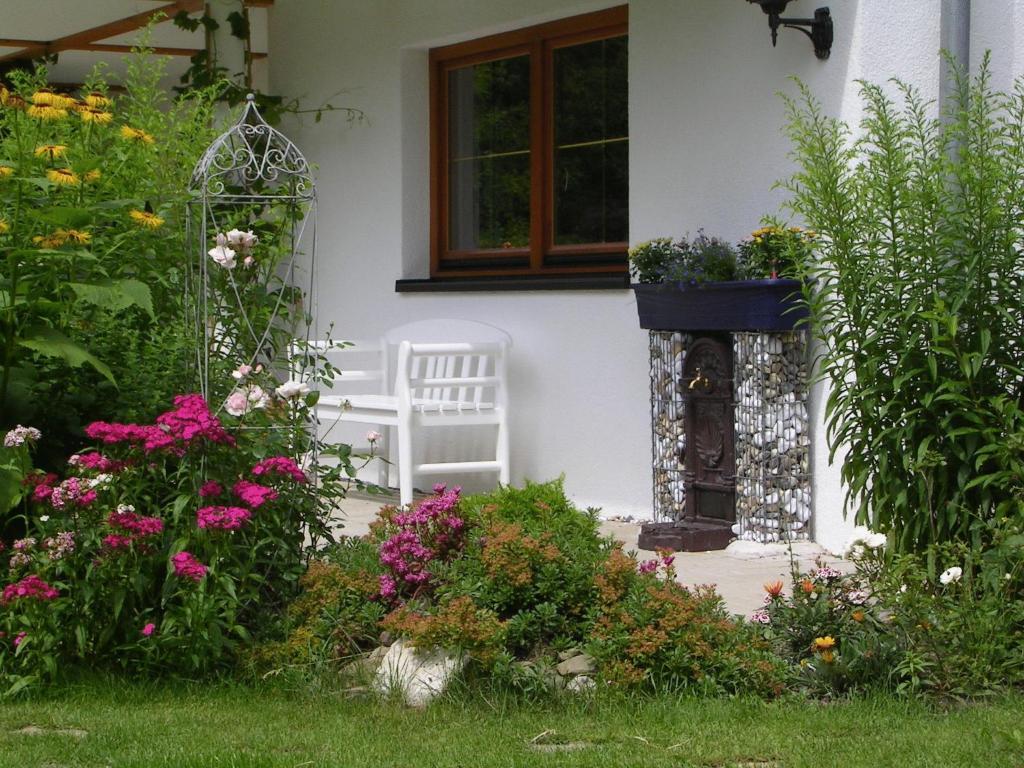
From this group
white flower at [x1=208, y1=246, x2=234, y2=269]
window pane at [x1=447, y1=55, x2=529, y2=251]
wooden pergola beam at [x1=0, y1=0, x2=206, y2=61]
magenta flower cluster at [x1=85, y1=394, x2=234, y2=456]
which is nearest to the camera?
magenta flower cluster at [x1=85, y1=394, x2=234, y2=456]

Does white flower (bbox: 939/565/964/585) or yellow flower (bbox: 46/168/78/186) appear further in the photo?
yellow flower (bbox: 46/168/78/186)

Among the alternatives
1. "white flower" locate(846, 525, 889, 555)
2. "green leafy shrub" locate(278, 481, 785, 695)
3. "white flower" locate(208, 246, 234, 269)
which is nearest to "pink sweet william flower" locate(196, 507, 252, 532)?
"green leafy shrub" locate(278, 481, 785, 695)

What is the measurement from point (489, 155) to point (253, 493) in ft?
14.8

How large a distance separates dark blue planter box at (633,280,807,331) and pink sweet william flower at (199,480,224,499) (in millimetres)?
2550

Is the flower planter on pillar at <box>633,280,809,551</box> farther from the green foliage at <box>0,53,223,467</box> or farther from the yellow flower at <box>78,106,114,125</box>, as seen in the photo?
the yellow flower at <box>78,106,114,125</box>

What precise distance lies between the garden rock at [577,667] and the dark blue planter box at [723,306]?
2.24 m

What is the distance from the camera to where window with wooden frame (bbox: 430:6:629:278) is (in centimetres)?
Answer: 761

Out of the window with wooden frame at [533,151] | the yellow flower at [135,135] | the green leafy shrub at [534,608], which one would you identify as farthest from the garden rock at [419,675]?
the window with wooden frame at [533,151]

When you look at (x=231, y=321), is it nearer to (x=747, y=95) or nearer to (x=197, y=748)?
(x=197, y=748)

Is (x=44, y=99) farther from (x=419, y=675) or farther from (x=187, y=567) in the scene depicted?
(x=419, y=675)

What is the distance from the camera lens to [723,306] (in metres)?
6.23

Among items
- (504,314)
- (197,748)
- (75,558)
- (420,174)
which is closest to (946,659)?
(197,748)

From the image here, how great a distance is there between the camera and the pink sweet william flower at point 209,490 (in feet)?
13.9

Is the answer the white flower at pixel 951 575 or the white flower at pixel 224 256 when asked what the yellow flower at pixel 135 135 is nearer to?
the white flower at pixel 224 256
